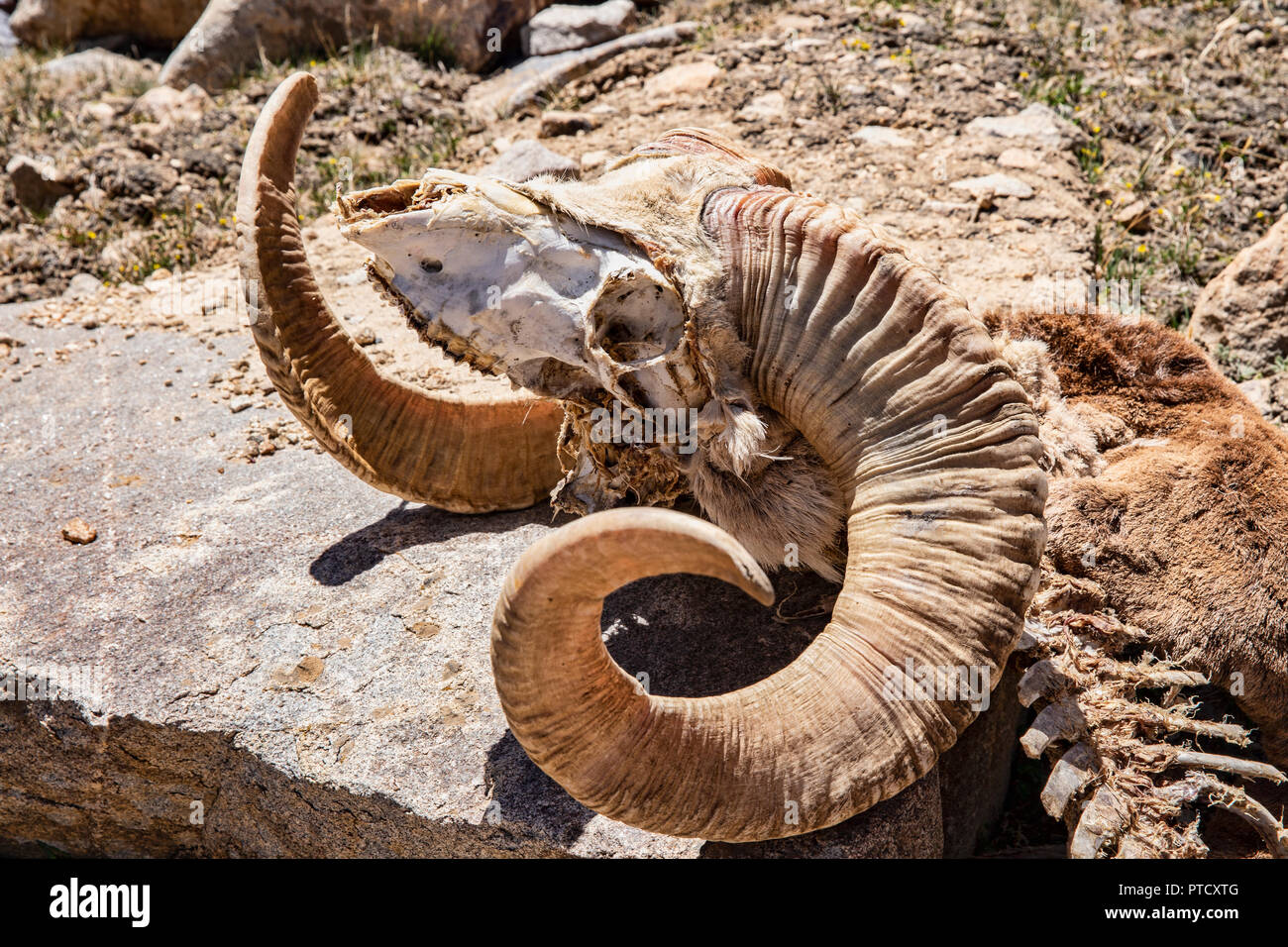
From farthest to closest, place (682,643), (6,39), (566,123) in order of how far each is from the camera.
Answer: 1. (6,39)
2. (566,123)
3. (682,643)

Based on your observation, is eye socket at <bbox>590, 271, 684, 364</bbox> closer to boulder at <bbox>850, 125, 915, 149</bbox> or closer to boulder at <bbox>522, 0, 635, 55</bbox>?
boulder at <bbox>850, 125, 915, 149</bbox>

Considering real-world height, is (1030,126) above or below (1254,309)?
above

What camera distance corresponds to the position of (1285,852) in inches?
126

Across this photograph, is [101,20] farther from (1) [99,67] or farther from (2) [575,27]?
(2) [575,27]

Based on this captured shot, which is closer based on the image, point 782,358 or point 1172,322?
point 782,358

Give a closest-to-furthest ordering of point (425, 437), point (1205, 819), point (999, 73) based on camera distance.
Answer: point (1205, 819), point (425, 437), point (999, 73)

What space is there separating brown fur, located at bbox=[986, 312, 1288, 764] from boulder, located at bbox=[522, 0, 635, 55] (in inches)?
246

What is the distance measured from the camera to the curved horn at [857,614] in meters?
2.68

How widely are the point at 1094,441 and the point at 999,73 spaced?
183 inches

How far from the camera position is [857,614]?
2.84 meters

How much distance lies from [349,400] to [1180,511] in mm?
3053

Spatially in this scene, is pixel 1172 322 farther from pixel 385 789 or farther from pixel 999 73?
pixel 385 789

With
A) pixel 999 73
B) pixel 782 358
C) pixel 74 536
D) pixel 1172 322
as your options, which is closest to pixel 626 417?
pixel 782 358

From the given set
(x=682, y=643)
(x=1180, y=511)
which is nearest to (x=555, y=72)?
(x=682, y=643)
